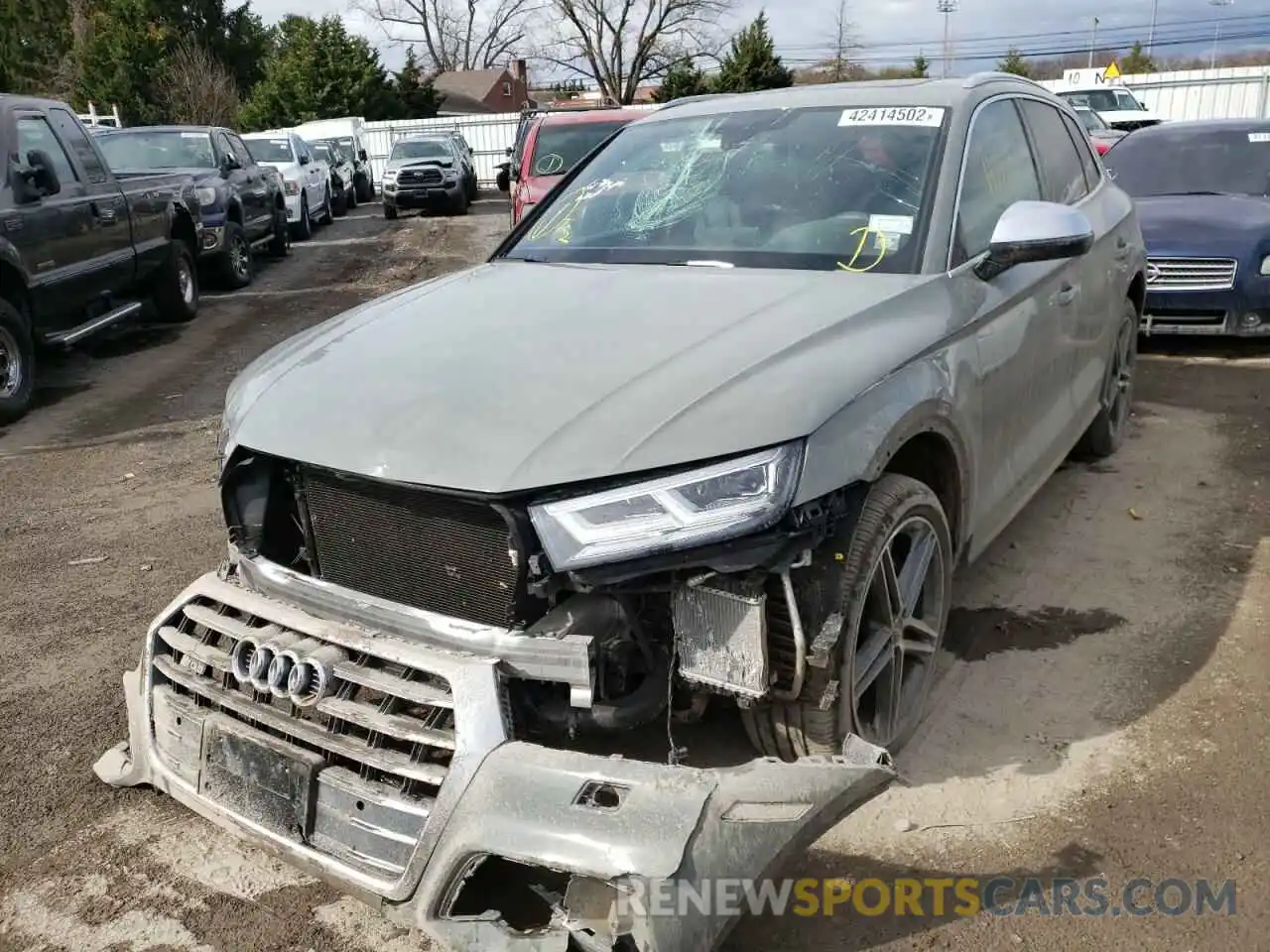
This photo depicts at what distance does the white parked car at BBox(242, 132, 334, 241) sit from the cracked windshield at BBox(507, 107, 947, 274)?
14.7 meters

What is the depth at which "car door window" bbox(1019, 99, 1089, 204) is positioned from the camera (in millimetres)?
4445

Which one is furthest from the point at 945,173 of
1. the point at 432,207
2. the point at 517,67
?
the point at 517,67

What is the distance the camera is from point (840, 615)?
2.56 meters

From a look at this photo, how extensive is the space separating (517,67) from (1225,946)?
80.1 m

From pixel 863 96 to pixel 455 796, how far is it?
2.92 metres

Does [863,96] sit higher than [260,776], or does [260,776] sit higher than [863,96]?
[863,96]

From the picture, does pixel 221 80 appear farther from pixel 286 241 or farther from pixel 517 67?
pixel 517 67

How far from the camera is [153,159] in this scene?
1280 centimetres

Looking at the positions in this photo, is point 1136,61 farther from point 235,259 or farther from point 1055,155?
point 1055,155

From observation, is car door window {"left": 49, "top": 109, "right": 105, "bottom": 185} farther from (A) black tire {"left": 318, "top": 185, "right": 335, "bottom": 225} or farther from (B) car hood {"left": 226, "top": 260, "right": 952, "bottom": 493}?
(A) black tire {"left": 318, "top": 185, "right": 335, "bottom": 225}

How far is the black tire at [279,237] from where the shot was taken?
15.2 m

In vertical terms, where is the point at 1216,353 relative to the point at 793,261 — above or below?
below

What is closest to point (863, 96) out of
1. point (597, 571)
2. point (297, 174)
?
point (597, 571)

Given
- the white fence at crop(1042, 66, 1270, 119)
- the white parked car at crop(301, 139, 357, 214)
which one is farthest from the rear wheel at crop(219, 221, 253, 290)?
the white fence at crop(1042, 66, 1270, 119)
